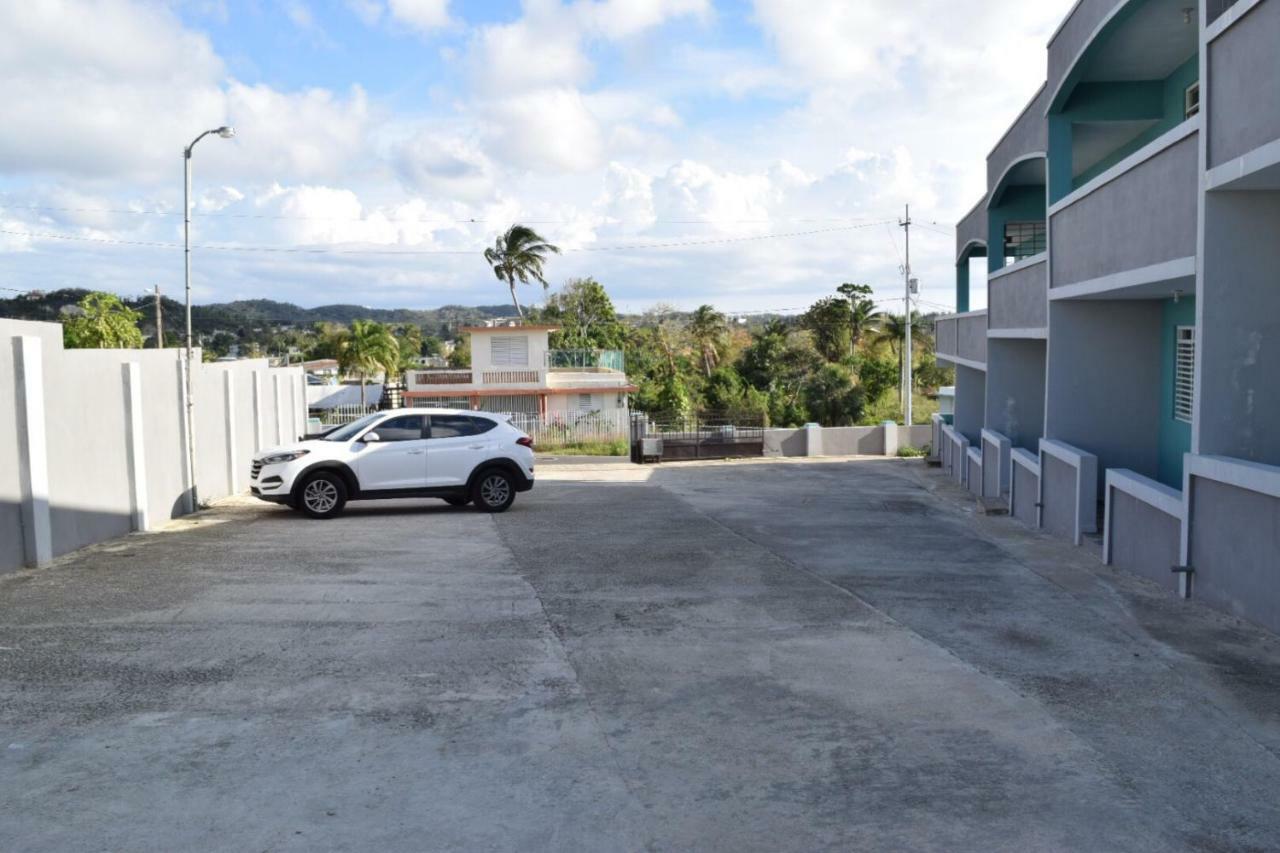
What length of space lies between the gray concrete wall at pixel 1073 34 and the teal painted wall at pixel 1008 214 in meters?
6.84

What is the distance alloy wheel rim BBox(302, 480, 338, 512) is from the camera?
1619 cm

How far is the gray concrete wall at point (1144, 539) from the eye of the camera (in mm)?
10297

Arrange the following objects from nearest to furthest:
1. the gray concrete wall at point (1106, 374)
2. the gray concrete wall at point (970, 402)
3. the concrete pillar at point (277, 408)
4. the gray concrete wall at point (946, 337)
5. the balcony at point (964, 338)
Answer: the gray concrete wall at point (1106, 374) < the concrete pillar at point (277, 408) < the balcony at point (964, 338) < the gray concrete wall at point (946, 337) < the gray concrete wall at point (970, 402)

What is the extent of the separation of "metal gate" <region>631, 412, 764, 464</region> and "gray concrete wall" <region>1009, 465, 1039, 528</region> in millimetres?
22567

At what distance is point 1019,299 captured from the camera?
63.0 ft

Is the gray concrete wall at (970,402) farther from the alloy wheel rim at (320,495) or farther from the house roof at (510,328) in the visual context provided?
the house roof at (510,328)

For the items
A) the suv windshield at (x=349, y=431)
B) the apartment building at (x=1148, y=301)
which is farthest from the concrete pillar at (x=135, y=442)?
the apartment building at (x=1148, y=301)

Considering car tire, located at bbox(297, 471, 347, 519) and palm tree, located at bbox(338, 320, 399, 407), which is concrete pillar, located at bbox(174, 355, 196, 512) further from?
palm tree, located at bbox(338, 320, 399, 407)

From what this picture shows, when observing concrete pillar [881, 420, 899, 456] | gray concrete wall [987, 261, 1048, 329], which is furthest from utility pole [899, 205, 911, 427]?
gray concrete wall [987, 261, 1048, 329]

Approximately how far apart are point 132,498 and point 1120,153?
54.9 feet

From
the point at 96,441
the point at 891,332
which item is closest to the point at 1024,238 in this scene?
the point at 96,441

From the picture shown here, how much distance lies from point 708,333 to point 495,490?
57051 mm

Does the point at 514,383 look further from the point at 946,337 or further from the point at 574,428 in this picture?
the point at 946,337

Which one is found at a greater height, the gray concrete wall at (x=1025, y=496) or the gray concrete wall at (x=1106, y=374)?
the gray concrete wall at (x=1106, y=374)
